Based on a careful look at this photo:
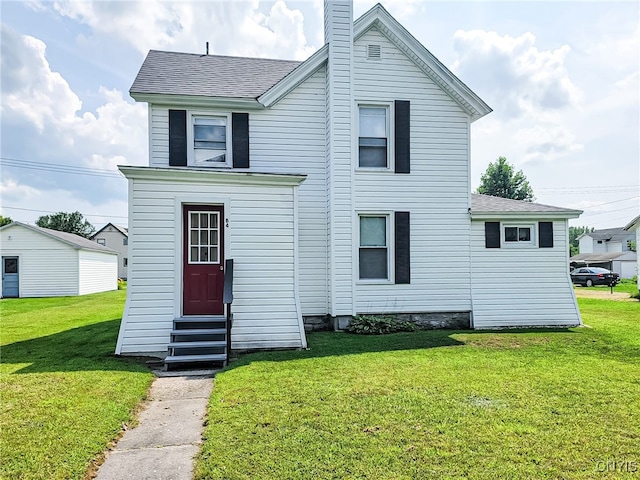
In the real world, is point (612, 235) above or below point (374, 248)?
above

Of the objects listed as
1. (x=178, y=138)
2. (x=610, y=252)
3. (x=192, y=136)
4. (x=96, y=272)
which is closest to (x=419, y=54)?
(x=192, y=136)

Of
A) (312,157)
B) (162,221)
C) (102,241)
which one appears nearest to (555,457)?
(162,221)

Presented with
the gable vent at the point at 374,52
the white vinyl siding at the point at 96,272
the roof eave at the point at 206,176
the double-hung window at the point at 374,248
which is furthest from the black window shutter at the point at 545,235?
the white vinyl siding at the point at 96,272

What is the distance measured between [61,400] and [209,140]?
22.0ft

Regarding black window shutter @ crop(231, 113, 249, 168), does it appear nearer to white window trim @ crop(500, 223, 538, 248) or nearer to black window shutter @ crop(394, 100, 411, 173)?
black window shutter @ crop(394, 100, 411, 173)

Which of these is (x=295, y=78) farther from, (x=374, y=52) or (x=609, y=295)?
(x=609, y=295)

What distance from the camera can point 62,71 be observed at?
13.8 metres

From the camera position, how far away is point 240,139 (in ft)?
32.1

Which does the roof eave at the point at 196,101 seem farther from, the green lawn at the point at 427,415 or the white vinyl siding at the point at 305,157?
the green lawn at the point at 427,415

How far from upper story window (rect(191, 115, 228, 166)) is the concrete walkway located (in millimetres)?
5788

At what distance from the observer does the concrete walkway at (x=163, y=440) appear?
126 inches

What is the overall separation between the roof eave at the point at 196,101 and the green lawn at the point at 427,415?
588cm

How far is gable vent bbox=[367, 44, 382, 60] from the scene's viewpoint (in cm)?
1030

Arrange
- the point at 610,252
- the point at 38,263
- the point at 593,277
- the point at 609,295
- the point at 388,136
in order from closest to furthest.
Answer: the point at 388,136 < the point at 609,295 < the point at 38,263 < the point at 593,277 < the point at 610,252
